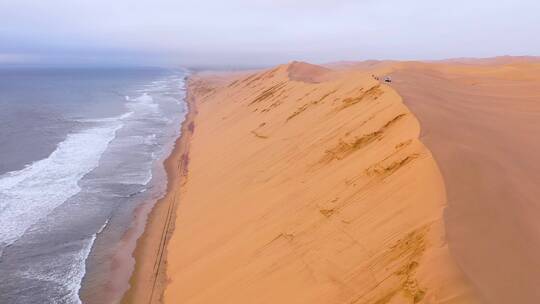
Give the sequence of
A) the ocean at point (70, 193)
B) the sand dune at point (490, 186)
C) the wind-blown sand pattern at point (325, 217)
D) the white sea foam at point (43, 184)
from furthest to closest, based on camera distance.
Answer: the white sea foam at point (43, 184) → the ocean at point (70, 193) → the wind-blown sand pattern at point (325, 217) → the sand dune at point (490, 186)

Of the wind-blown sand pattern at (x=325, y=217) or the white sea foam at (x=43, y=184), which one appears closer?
the wind-blown sand pattern at (x=325, y=217)

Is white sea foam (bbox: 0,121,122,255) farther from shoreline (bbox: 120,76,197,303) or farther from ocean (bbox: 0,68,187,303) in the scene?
shoreline (bbox: 120,76,197,303)

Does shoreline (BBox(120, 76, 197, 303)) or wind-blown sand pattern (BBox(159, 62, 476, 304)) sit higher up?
wind-blown sand pattern (BBox(159, 62, 476, 304))

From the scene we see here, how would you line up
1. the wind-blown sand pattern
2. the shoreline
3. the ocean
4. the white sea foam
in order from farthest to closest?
the white sea foam, the ocean, the shoreline, the wind-blown sand pattern

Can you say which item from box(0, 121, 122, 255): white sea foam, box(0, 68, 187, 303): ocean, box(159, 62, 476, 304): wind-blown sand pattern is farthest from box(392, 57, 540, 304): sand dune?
box(0, 121, 122, 255): white sea foam

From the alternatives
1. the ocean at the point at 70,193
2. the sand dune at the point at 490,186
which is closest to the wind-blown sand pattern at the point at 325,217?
the sand dune at the point at 490,186

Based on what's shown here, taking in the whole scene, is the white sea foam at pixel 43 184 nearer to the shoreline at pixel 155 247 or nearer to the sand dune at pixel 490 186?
the shoreline at pixel 155 247
